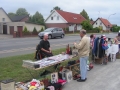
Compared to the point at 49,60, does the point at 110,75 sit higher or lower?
lower

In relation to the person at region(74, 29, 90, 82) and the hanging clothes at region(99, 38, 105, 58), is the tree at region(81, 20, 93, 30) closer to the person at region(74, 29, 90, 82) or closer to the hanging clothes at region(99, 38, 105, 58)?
the hanging clothes at region(99, 38, 105, 58)

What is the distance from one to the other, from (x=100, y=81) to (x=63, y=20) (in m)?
54.4

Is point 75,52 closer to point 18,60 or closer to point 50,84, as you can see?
point 50,84

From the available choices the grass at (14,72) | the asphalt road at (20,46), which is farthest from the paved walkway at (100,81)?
the asphalt road at (20,46)

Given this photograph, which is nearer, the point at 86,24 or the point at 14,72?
the point at 14,72

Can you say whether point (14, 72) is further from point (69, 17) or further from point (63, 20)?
point (69, 17)

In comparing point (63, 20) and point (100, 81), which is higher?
point (63, 20)

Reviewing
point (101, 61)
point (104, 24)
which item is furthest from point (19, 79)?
point (104, 24)

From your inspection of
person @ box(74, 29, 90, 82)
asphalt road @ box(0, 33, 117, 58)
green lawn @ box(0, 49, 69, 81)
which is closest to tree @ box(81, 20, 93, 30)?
asphalt road @ box(0, 33, 117, 58)

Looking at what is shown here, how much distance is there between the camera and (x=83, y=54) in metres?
7.09

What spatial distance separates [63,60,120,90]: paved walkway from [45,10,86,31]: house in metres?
50.1

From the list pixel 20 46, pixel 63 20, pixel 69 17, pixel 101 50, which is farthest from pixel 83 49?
pixel 69 17

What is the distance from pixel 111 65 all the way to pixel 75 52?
110 inches

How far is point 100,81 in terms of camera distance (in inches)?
285
